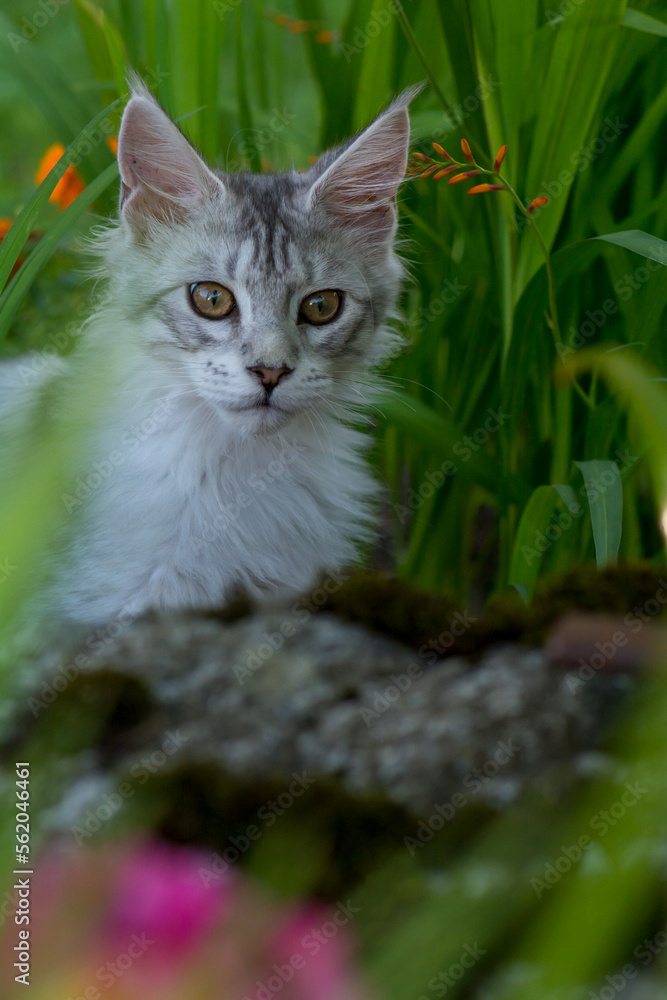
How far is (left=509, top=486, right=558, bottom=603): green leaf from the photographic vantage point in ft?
5.55

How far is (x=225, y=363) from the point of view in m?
1.56

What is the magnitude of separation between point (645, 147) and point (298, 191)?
713 mm

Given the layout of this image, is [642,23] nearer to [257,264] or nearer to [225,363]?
[257,264]

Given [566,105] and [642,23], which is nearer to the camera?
[642,23]

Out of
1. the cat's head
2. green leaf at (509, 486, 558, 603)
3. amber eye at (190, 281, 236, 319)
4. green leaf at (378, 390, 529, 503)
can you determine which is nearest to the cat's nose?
the cat's head

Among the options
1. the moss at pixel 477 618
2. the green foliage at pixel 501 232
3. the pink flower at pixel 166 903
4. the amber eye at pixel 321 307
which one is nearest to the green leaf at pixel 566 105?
the green foliage at pixel 501 232

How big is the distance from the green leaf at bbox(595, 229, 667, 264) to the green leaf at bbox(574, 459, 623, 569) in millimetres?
358

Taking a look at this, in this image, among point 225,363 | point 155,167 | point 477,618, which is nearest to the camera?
point 477,618

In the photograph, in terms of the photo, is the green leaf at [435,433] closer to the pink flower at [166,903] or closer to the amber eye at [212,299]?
the amber eye at [212,299]

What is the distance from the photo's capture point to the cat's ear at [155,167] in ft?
5.09

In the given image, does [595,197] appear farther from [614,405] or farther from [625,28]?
[614,405]

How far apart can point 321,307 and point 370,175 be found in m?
0.29

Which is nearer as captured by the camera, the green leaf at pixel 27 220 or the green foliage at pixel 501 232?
the green leaf at pixel 27 220

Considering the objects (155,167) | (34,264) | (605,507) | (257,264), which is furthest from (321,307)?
(605,507)
